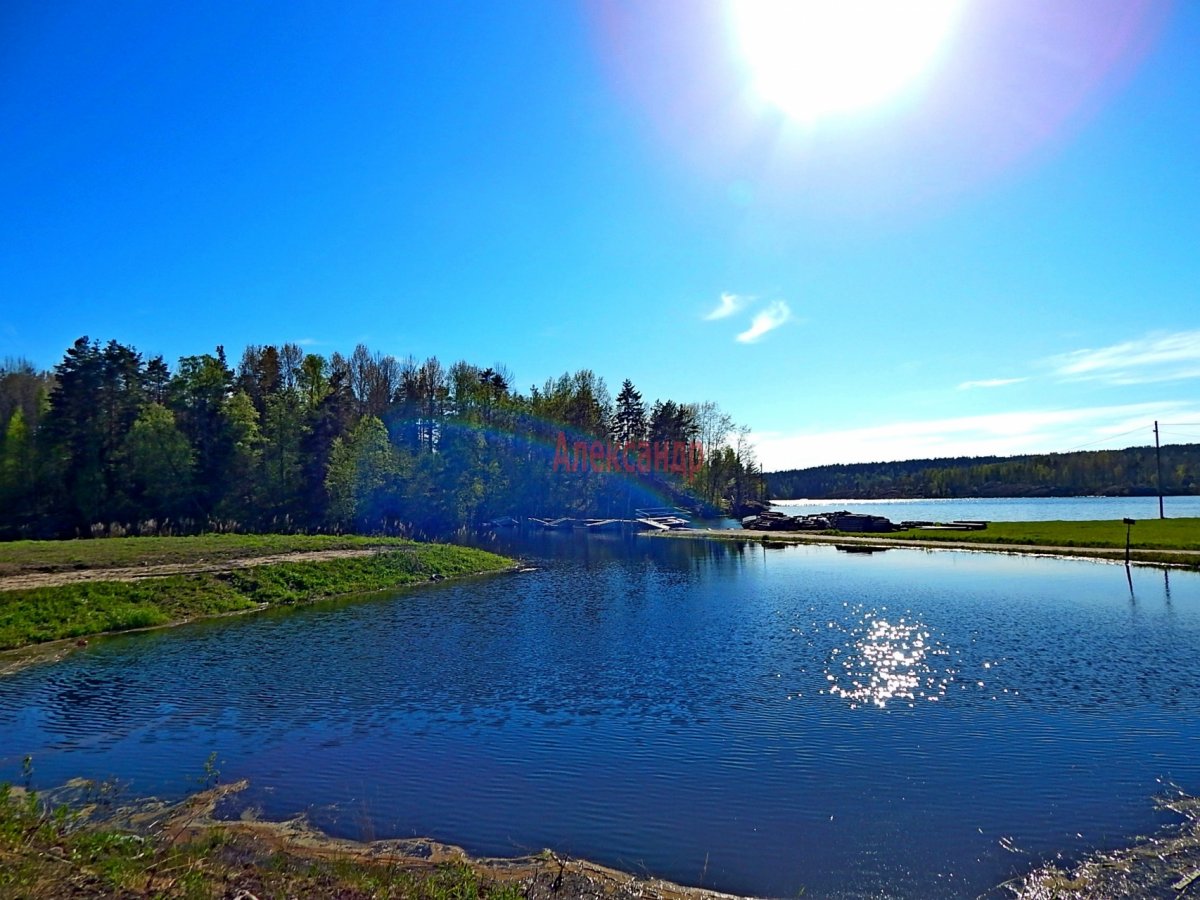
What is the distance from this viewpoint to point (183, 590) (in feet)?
96.3

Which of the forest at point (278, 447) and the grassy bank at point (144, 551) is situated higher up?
the forest at point (278, 447)

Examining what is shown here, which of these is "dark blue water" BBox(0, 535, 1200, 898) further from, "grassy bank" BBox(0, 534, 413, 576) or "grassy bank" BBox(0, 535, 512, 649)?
"grassy bank" BBox(0, 534, 413, 576)

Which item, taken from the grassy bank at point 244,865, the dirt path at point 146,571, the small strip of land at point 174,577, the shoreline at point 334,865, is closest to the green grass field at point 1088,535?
the small strip of land at point 174,577

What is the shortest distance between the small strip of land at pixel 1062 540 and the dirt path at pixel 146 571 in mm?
44335

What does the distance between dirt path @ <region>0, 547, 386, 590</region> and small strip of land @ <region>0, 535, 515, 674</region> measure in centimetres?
4

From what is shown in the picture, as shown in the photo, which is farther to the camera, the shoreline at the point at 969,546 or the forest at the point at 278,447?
the forest at the point at 278,447

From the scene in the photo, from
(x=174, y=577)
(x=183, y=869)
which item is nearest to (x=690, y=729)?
(x=183, y=869)

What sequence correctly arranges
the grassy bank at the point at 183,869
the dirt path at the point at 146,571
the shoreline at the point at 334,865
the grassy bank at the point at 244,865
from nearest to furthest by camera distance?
the grassy bank at the point at 183,869, the grassy bank at the point at 244,865, the shoreline at the point at 334,865, the dirt path at the point at 146,571

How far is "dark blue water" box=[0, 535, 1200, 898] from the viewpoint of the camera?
378 inches

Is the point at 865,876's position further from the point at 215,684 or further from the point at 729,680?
the point at 215,684

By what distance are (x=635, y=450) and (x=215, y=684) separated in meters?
113

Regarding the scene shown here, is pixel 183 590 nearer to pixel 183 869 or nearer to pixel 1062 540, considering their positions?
pixel 183 869

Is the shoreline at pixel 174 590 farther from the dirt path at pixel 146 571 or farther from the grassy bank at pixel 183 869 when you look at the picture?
the grassy bank at pixel 183 869

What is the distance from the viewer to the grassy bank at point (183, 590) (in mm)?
23844
